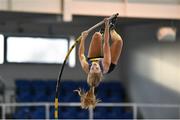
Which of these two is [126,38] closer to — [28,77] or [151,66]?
[151,66]

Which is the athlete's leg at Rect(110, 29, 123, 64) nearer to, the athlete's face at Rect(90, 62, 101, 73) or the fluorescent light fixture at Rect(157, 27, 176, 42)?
the athlete's face at Rect(90, 62, 101, 73)

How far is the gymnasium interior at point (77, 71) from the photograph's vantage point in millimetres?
16547

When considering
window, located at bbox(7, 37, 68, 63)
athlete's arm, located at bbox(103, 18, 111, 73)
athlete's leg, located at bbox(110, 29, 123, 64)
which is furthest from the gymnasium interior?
athlete's arm, located at bbox(103, 18, 111, 73)

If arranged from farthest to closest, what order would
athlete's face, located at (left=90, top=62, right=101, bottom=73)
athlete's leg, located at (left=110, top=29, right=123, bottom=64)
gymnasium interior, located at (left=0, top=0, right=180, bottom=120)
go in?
1. gymnasium interior, located at (left=0, top=0, right=180, bottom=120)
2. athlete's leg, located at (left=110, top=29, right=123, bottom=64)
3. athlete's face, located at (left=90, top=62, right=101, bottom=73)

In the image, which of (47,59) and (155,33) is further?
(47,59)

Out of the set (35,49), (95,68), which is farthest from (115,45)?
(35,49)

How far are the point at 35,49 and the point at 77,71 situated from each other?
1720mm

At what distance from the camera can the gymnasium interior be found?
16547mm

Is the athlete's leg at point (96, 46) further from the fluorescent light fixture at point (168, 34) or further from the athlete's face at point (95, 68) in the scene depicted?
the fluorescent light fixture at point (168, 34)

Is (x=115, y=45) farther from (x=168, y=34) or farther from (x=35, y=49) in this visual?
(x=35, y=49)

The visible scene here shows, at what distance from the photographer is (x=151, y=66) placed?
688 inches

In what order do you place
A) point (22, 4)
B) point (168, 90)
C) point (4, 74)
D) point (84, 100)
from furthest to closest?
point (4, 74) → point (168, 90) → point (22, 4) → point (84, 100)

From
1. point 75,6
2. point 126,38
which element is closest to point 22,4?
point 75,6

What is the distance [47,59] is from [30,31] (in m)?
1.03
